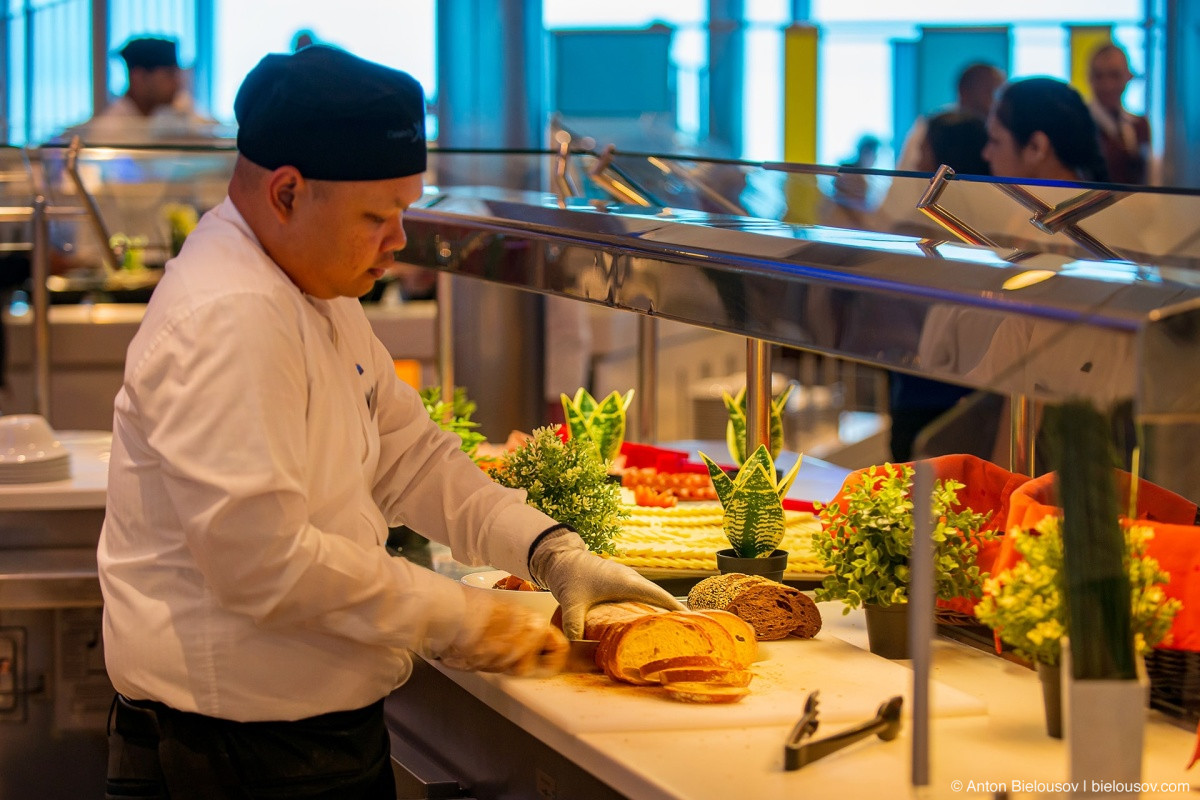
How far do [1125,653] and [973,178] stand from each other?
3.12ft

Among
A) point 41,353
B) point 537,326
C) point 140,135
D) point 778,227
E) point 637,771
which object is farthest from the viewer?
point 140,135

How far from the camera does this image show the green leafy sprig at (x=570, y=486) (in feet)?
7.41

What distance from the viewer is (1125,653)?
1.29 meters

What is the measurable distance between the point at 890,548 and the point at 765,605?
19 cm

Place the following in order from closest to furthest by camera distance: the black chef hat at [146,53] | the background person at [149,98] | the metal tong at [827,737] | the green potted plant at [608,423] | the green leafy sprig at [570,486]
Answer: the metal tong at [827,737] → the green leafy sprig at [570,486] → the green potted plant at [608,423] → the background person at [149,98] → the black chef hat at [146,53]

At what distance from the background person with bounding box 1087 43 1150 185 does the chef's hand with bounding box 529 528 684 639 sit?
4852 mm

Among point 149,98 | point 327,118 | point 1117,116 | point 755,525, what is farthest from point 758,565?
point 149,98

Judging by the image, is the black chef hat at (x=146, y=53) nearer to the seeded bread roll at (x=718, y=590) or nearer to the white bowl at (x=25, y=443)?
the white bowl at (x=25, y=443)

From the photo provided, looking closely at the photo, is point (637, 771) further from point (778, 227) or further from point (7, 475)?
point (7, 475)

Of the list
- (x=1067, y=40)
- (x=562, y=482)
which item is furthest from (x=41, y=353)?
(x=1067, y=40)

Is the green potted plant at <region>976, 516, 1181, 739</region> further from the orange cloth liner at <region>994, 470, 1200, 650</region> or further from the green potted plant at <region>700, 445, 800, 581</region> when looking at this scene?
the green potted plant at <region>700, 445, 800, 581</region>

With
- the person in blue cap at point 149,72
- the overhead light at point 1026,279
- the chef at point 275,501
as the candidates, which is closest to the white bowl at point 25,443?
the chef at point 275,501

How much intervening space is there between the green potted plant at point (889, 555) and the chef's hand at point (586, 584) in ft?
0.75

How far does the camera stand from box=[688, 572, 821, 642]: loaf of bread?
6.44 ft
